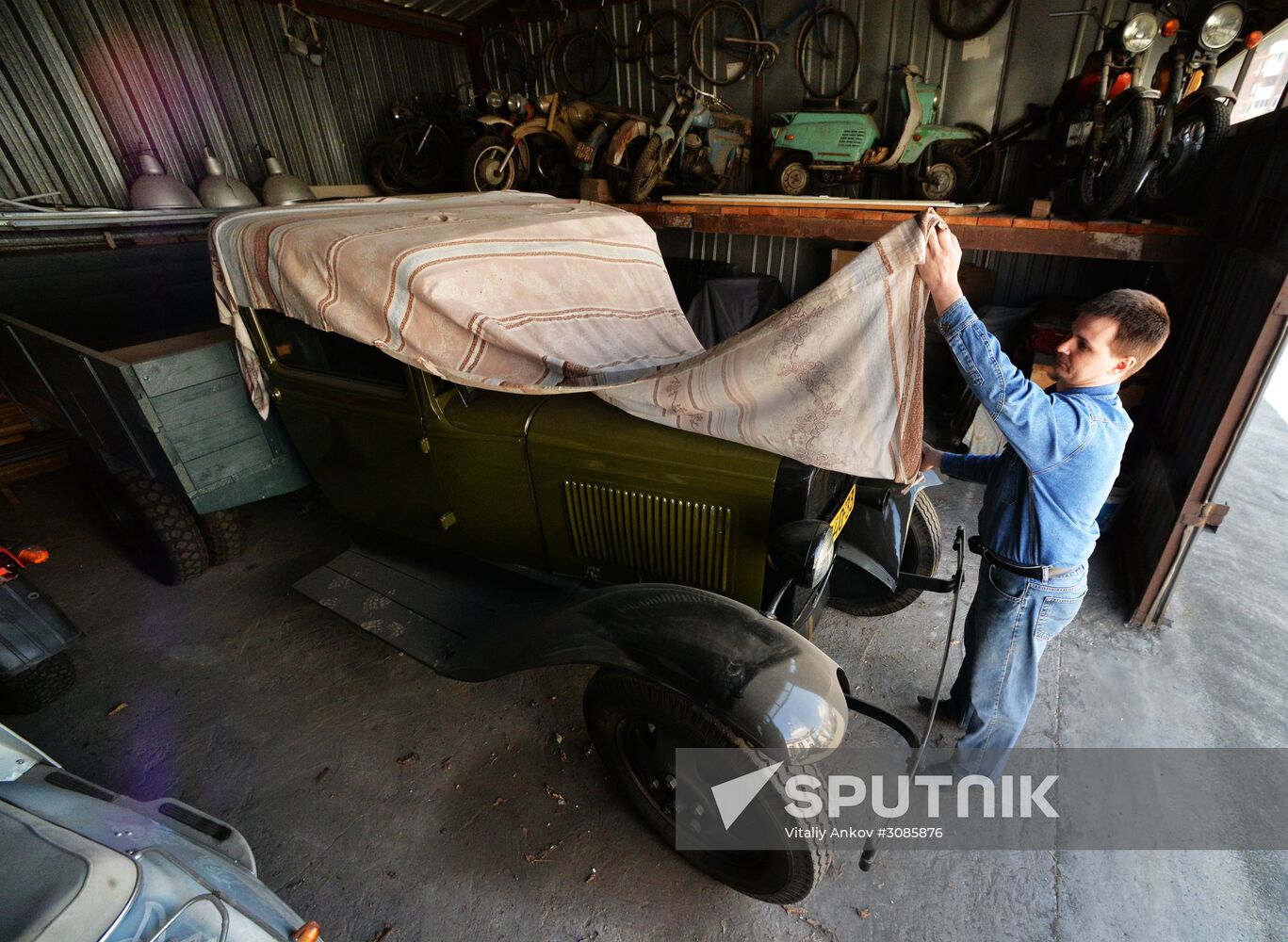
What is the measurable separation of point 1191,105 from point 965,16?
9.27 ft

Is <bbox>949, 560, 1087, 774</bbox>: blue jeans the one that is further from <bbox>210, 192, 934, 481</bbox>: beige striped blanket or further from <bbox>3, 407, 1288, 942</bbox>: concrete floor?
<bbox>210, 192, 934, 481</bbox>: beige striped blanket

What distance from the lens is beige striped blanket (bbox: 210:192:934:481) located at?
5.83 ft

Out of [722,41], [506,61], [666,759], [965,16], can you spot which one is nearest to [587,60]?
[506,61]

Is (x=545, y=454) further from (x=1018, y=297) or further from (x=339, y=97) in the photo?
(x=339, y=97)

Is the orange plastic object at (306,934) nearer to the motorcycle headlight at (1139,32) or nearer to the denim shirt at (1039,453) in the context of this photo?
the denim shirt at (1039,453)

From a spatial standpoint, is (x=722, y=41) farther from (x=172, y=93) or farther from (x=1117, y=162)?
(x=172, y=93)

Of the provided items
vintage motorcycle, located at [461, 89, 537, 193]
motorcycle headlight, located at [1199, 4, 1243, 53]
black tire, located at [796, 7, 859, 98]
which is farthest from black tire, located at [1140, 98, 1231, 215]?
vintage motorcycle, located at [461, 89, 537, 193]

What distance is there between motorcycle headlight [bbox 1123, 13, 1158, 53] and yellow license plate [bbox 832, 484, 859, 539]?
18.2 feet

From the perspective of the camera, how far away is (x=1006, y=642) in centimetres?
200

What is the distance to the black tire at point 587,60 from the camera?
25.0 ft

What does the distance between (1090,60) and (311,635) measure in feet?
26.0

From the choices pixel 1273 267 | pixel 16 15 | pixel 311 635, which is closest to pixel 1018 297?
pixel 1273 267

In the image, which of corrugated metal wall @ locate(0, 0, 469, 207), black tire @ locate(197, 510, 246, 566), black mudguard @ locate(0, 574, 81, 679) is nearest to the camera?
black mudguard @ locate(0, 574, 81, 679)

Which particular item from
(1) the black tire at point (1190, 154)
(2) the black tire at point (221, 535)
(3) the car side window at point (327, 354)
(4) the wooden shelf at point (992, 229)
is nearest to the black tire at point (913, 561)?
(3) the car side window at point (327, 354)
